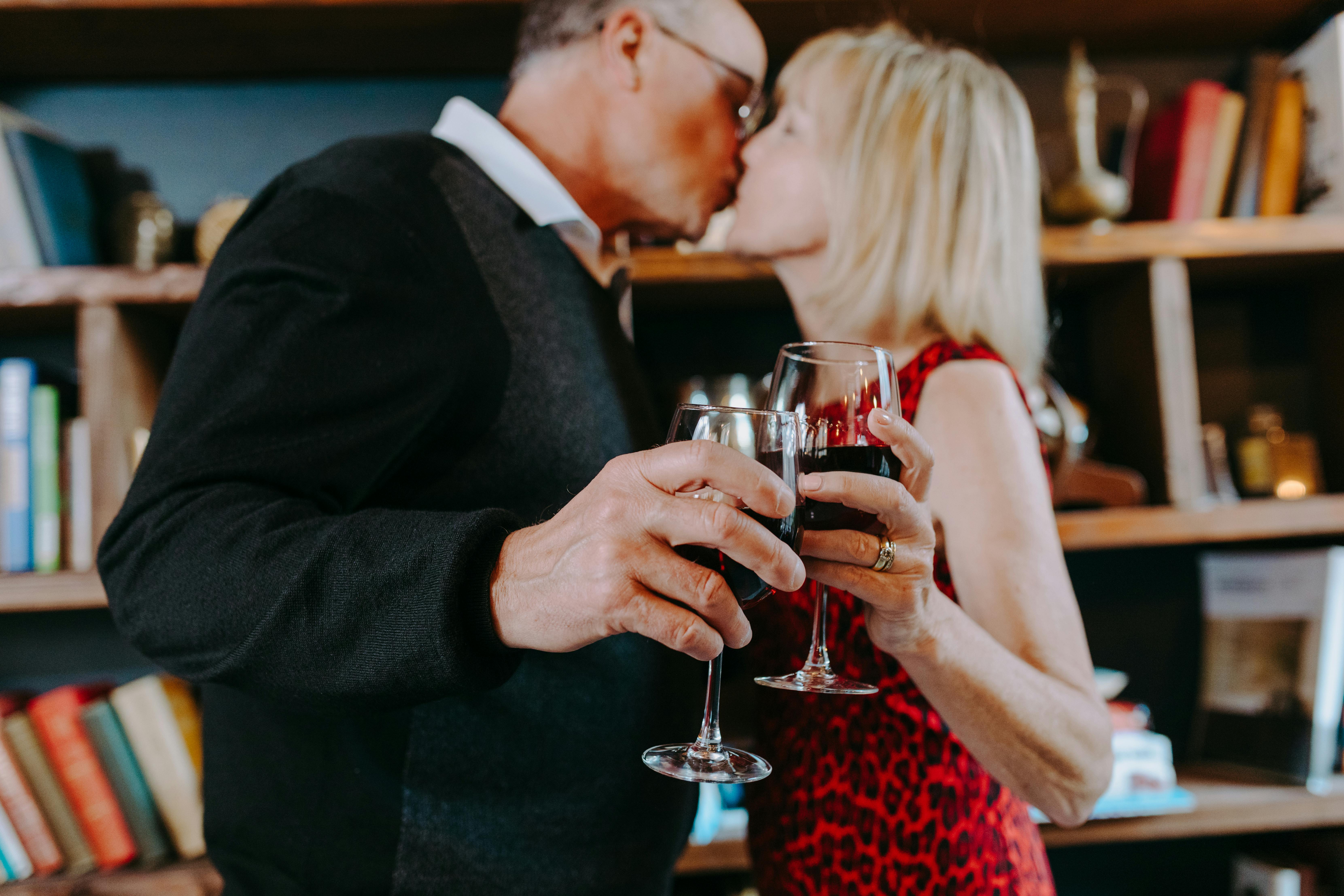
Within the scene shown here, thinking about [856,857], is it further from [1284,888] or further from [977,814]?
[1284,888]

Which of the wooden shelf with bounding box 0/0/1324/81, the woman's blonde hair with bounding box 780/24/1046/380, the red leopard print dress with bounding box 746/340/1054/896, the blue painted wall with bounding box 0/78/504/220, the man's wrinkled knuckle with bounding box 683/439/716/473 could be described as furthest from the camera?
the blue painted wall with bounding box 0/78/504/220

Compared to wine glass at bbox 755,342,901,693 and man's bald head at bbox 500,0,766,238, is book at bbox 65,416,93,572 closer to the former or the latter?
man's bald head at bbox 500,0,766,238

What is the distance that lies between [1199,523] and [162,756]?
1.88 m

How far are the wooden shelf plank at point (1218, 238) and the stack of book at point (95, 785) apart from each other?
179 centimetres

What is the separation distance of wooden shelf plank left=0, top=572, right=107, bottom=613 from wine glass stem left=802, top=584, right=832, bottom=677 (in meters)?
1.24

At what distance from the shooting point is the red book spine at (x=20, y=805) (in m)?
1.35

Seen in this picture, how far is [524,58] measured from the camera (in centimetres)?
125

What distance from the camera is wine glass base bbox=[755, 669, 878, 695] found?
2.04 feet

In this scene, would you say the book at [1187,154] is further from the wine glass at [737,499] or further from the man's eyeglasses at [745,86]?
the wine glass at [737,499]

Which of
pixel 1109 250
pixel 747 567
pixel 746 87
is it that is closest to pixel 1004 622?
pixel 747 567

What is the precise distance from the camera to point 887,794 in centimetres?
92

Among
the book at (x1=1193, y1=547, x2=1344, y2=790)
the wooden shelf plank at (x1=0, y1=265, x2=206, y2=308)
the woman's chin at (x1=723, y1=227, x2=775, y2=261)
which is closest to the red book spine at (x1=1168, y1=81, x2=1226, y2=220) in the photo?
the book at (x1=1193, y1=547, x2=1344, y2=790)

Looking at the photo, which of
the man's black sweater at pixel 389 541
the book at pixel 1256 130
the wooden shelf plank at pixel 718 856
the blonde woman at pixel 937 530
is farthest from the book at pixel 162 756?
the book at pixel 1256 130

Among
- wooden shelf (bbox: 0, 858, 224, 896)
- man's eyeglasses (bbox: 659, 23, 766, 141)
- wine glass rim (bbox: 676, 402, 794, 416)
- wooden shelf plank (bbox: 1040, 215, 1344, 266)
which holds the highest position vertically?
man's eyeglasses (bbox: 659, 23, 766, 141)
